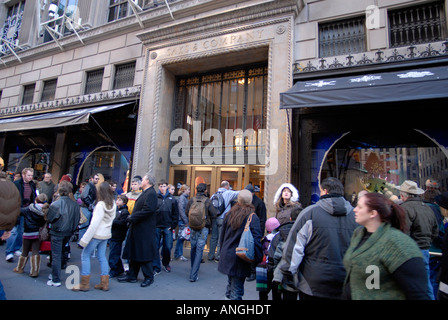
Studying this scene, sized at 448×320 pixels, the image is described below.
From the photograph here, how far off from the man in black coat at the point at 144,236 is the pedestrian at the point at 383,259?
373 cm

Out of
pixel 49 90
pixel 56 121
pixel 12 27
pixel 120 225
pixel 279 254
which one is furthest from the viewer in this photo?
pixel 12 27

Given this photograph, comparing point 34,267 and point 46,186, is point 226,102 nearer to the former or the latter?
point 46,186

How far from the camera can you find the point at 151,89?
33.3 feet

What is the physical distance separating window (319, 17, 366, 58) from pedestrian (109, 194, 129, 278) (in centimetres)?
699

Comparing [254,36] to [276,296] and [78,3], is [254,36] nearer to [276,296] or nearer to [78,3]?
[276,296]

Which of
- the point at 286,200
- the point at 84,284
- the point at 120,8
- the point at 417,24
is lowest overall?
the point at 84,284

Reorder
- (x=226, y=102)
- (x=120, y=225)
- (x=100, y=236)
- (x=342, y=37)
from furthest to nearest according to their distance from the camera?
1. (x=226, y=102)
2. (x=342, y=37)
3. (x=120, y=225)
4. (x=100, y=236)

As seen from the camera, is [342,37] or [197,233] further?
[342,37]

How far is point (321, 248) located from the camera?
2.67 metres

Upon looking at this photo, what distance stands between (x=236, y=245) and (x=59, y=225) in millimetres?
3388

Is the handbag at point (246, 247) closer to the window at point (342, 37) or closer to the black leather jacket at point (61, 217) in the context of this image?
the black leather jacket at point (61, 217)

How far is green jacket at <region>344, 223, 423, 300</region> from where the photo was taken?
1859mm

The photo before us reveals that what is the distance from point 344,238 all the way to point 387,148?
5.78 m

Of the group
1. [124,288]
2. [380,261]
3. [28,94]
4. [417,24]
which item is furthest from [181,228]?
[28,94]
